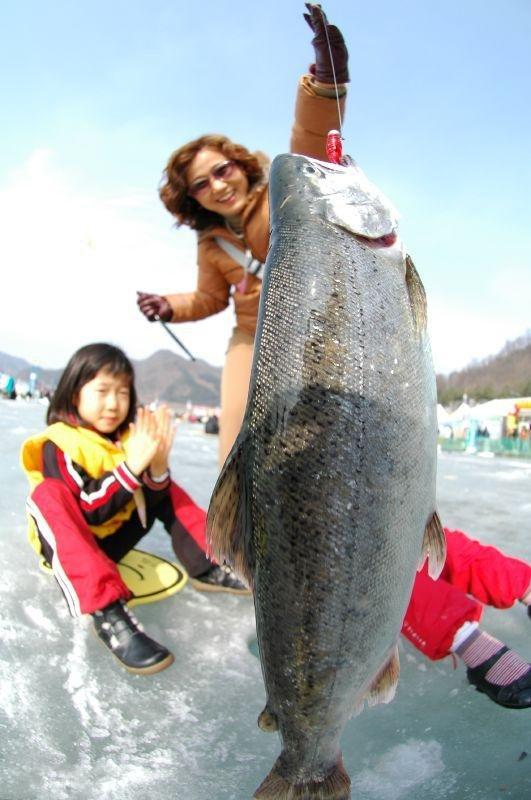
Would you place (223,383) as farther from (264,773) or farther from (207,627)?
(264,773)

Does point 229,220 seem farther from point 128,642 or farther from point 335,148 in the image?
point 128,642

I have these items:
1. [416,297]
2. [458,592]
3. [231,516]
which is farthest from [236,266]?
[231,516]

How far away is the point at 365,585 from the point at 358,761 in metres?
0.92

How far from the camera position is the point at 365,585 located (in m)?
1.49

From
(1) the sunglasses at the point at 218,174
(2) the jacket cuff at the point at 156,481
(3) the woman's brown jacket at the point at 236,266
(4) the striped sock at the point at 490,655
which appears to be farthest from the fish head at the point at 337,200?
(2) the jacket cuff at the point at 156,481

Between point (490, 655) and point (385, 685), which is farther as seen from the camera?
point (490, 655)

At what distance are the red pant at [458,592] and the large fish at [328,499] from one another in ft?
2.96

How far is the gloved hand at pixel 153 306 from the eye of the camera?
3643 millimetres

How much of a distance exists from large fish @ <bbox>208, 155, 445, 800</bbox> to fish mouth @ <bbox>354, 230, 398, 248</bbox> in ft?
0.36

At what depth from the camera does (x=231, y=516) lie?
157 centimetres

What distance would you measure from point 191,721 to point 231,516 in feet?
3.82

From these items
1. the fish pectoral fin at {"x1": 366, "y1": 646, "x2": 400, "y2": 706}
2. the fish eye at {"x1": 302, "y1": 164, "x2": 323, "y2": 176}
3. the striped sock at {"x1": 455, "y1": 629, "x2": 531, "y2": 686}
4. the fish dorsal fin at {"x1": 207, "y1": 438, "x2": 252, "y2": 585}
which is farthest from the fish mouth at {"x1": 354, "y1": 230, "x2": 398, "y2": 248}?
the striped sock at {"x1": 455, "y1": 629, "x2": 531, "y2": 686}

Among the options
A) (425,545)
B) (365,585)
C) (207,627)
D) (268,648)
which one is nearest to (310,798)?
(268,648)

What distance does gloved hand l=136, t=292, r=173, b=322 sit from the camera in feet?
12.0
